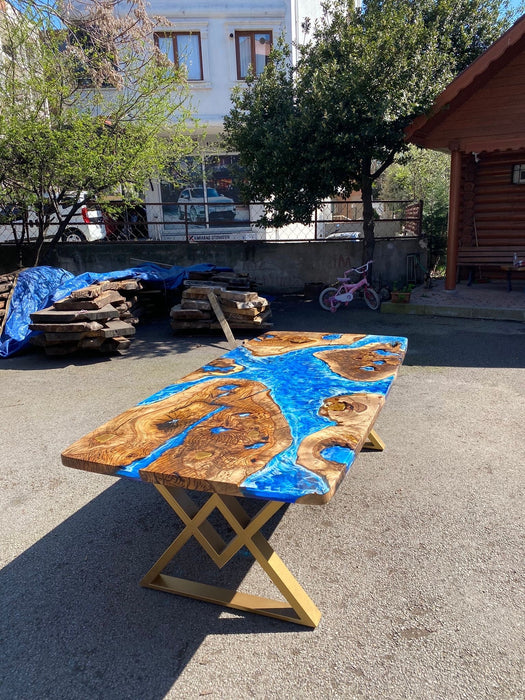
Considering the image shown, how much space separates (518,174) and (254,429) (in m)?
10.9

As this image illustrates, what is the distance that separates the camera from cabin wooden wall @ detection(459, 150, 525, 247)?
422 inches

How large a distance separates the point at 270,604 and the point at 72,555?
1213 millimetres

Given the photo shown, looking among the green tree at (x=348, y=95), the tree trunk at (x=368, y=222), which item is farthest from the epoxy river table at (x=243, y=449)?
the tree trunk at (x=368, y=222)

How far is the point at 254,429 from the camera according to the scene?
7.84ft

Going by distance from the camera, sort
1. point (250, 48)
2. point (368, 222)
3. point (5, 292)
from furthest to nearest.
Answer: point (250, 48) < point (368, 222) < point (5, 292)

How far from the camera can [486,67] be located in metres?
7.88

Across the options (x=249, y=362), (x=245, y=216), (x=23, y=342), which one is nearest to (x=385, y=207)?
(x=245, y=216)

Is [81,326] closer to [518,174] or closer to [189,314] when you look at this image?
[189,314]

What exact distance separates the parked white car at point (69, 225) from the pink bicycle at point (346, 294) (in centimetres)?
477

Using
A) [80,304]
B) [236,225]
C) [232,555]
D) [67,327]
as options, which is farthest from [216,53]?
[232,555]

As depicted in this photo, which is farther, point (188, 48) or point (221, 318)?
point (188, 48)

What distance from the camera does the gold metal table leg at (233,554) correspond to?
7.20 ft

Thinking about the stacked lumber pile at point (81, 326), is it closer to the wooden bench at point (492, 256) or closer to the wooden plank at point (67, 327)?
the wooden plank at point (67, 327)

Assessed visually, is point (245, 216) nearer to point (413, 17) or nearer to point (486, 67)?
point (413, 17)
